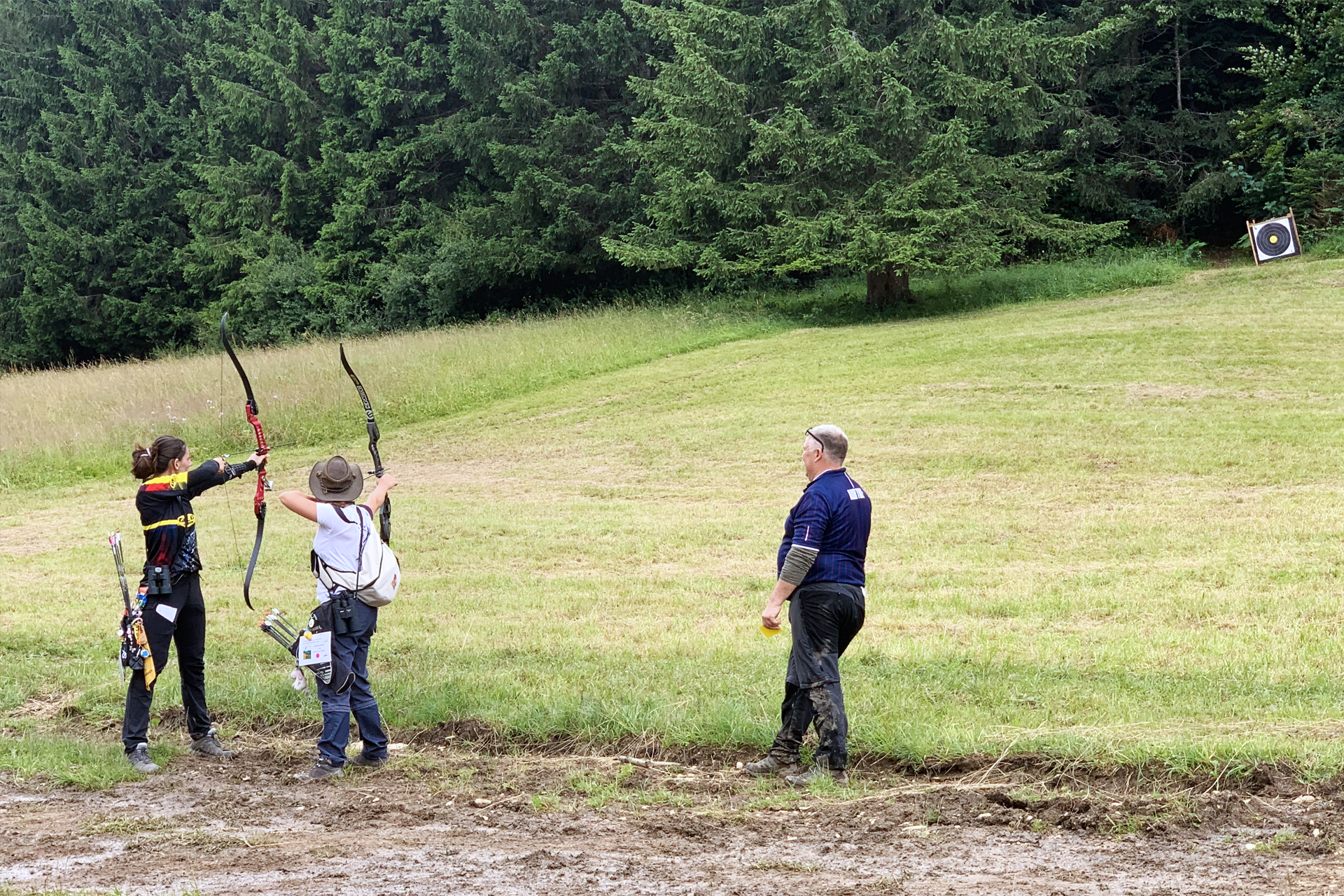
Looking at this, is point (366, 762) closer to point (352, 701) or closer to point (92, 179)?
point (352, 701)

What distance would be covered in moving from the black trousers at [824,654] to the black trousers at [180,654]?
345 cm

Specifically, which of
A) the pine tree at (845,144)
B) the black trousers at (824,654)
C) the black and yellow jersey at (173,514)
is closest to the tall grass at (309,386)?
the pine tree at (845,144)

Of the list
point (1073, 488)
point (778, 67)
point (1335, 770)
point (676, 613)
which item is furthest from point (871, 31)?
point (1335, 770)

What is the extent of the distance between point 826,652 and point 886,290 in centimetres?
2465

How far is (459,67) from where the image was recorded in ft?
130

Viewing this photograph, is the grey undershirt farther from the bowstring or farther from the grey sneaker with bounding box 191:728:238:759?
the bowstring

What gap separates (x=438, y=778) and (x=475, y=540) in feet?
24.0

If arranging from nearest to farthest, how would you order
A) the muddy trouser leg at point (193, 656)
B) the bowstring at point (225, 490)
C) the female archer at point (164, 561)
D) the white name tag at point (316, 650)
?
the white name tag at point (316, 650)
the female archer at point (164, 561)
the muddy trouser leg at point (193, 656)
the bowstring at point (225, 490)

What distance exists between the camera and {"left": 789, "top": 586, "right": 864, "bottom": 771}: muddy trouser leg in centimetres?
625

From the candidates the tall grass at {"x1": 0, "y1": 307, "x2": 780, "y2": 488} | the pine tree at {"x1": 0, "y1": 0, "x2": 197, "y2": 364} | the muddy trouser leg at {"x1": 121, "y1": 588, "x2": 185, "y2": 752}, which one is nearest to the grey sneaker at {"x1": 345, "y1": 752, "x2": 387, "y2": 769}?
the muddy trouser leg at {"x1": 121, "y1": 588, "x2": 185, "y2": 752}

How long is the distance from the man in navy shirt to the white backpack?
6.87ft

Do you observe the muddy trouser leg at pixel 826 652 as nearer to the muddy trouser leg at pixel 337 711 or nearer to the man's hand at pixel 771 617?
the man's hand at pixel 771 617

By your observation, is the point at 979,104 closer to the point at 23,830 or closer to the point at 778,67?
the point at 778,67

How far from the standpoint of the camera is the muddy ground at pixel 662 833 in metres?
4.95
